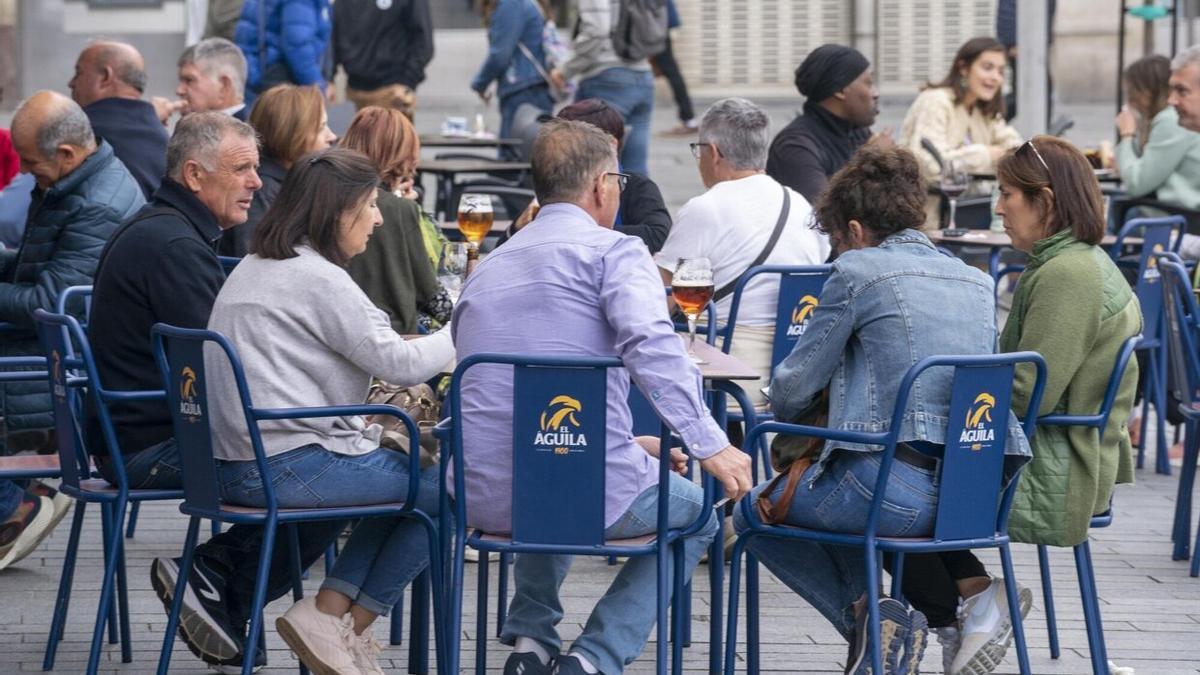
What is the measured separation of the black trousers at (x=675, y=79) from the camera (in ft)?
59.2

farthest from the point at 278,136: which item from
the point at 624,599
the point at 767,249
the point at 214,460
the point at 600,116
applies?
the point at 624,599

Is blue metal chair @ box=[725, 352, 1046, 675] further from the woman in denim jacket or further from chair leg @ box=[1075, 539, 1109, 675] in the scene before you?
chair leg @ box=[1075, 539, 1109, 675]

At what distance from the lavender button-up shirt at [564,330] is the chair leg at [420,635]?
0.63 meters

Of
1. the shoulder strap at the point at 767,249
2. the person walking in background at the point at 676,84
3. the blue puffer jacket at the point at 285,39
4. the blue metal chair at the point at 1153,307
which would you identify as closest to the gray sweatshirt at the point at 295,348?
the shoulder strap at the point at 767,249

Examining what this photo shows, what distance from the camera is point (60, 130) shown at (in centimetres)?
611

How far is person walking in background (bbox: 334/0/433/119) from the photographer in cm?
1161

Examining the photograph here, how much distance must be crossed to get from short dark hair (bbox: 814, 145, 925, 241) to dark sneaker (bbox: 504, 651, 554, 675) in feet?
4.02

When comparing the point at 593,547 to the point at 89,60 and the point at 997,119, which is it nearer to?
the point at 89,60

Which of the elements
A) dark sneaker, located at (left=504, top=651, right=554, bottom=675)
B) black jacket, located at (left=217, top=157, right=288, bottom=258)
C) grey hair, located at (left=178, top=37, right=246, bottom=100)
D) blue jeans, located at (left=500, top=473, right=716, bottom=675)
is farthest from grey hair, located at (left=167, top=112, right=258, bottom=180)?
grey hair, located at (left=178, top=37, right=246, bottom=100)

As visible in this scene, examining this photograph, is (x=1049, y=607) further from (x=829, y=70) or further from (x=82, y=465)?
(x=829, y=70)

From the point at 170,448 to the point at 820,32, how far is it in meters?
18.4

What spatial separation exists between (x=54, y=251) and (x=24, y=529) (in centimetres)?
86

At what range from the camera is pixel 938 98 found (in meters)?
9.45

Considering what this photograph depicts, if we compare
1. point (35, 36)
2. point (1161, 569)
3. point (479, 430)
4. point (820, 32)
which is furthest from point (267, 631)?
point (820, 32)
